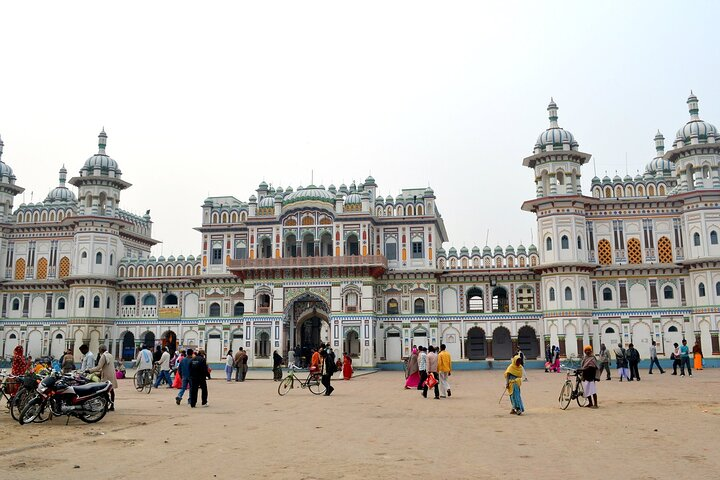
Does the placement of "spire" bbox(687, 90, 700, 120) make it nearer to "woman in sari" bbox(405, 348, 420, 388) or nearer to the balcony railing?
the balcony railing

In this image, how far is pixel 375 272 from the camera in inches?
1592

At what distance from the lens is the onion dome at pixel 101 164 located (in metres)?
44.9

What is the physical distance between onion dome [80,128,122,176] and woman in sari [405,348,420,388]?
30000 millimetres

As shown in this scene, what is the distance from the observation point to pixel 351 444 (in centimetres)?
1074

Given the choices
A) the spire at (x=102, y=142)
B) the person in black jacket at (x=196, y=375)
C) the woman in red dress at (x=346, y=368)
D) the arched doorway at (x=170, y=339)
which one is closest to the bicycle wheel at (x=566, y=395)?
the person in black jacket at (x=196, y=375)

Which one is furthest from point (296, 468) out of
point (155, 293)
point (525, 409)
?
point (155, 293)

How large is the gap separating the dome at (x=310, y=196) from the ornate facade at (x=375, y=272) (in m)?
0.20

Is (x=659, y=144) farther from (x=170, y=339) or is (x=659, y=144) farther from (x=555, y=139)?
(x=170, y=339)

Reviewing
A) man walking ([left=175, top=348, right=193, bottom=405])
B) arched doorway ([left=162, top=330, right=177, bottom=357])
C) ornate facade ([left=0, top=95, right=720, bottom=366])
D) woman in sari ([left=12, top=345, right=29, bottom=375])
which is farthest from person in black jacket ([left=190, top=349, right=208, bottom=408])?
arched doorway ([left=162, top=330, right=177, bottom=357])

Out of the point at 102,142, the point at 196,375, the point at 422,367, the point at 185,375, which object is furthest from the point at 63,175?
the point at 196,375

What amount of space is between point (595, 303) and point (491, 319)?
6230 mm

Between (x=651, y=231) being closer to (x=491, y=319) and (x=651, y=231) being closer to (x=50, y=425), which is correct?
(x=491, y=319)

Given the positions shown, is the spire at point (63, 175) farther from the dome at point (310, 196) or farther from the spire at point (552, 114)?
the spire at point (552, 114)

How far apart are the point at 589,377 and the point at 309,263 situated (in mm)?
25945
